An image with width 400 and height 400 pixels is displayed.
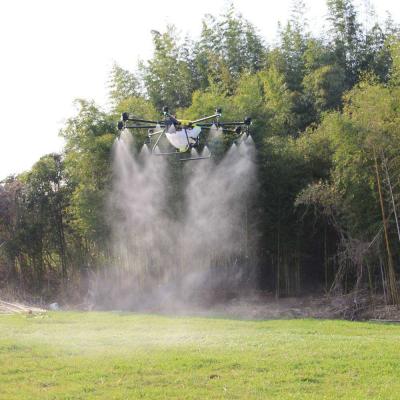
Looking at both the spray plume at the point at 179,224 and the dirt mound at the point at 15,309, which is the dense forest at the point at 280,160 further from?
the dirt mound at the point at 15,309

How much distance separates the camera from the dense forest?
11.9 meters

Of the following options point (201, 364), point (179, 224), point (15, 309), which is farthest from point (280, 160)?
point (201, 364)

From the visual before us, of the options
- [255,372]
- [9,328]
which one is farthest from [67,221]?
[255,372]

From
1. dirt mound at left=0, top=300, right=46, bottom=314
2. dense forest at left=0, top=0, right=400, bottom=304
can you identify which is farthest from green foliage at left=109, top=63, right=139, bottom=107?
dirt mound at left=0, top=300, right=46, bottom=314

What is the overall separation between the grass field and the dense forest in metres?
3.43

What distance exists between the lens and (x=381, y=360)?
623 cm

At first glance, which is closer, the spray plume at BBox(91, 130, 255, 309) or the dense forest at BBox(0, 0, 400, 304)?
the dense forest at BBox(0, 0, 400, 304)

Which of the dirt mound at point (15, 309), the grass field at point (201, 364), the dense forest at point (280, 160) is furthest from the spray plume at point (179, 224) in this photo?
the grass field at point (201, 364)

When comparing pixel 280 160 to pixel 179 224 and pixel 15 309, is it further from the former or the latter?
pixel 15 309

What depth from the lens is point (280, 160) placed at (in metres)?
14.1

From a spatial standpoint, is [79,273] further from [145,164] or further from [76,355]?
[76,355]

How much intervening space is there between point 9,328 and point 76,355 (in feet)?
11.7

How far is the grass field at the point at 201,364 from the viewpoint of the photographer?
17.2ft

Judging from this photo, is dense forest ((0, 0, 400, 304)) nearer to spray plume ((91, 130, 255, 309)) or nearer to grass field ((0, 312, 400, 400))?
spray plume ((91, 130, 255, 309))
